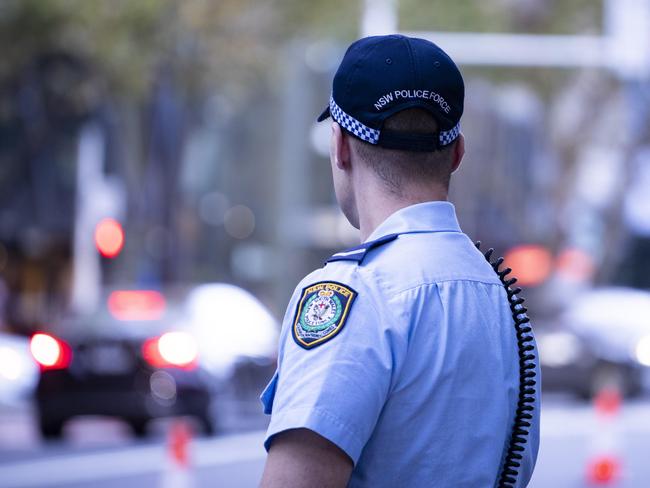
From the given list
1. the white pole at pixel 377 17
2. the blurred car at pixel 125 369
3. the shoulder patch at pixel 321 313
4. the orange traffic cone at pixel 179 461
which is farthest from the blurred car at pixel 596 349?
the shoulder patch at pixel 321 313

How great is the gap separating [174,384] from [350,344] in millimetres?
12818

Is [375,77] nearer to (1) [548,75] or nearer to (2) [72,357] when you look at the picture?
(2) [72,357]

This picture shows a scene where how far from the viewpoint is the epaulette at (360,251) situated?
2.33 metres

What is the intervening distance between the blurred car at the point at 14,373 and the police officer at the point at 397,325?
1641 centimetres

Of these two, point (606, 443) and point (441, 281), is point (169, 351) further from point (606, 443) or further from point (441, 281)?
point (441, 281)

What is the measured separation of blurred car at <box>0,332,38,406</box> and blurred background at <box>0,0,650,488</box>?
0.09ft

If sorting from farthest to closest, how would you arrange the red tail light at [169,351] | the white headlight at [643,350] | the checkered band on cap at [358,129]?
the white headlight at [643,350] → the red tail light at [169,351] → the checkered band on cap at [358,129]

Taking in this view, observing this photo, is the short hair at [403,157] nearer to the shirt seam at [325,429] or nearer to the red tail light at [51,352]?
the shirt seam at [325,429]

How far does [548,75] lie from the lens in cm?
3169

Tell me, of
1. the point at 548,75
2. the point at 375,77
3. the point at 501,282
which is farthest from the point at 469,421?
the point at 548,75

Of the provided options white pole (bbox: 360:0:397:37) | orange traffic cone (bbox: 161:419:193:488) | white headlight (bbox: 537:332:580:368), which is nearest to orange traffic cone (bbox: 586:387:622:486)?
orange traffic cone (bbox: 161:419:193:488)

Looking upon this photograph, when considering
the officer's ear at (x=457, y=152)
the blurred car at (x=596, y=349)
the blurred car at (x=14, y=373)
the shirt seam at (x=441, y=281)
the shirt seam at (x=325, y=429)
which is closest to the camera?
the shirt seam at (x=325, y=429)

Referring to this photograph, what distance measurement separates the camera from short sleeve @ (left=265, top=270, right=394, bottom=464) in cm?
214

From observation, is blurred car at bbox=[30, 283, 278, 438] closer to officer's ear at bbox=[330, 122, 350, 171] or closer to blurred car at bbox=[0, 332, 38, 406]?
blurred car at bbox=[0, 332, 38, 406]
